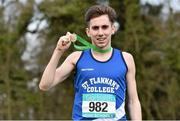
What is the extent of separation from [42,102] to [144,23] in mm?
4876

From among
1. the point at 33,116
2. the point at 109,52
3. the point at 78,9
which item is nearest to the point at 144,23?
the point at 78,9

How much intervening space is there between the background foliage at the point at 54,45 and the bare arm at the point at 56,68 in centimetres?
1466

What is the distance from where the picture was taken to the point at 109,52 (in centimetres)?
352

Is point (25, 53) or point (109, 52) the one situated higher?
point (25, 53)

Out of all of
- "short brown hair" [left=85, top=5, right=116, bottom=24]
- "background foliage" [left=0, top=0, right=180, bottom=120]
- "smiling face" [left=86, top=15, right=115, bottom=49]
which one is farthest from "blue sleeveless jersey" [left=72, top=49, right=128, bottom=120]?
"background foliage" [left=0, top=0, right=180, bottom=120]

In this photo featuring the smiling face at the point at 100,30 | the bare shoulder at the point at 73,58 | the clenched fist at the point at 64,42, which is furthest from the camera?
the bare shoulder at the point at 73,58

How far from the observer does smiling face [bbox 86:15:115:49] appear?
3383 millimetres

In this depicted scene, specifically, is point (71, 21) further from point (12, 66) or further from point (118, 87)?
point (118, 87)

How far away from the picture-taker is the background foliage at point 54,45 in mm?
18484

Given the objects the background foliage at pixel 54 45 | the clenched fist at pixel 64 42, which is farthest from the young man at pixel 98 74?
the background foliage at pixel 54 45

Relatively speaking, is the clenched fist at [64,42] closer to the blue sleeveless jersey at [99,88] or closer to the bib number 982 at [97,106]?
the blue sleeveless jersey at [99,88]

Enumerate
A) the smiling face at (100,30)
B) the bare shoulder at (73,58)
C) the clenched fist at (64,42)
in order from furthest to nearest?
1. the bare shoulder at (73,58)
2. the smiling face at (100,30)
3. the clenched fist at (64,42)

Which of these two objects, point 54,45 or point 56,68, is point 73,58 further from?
point 54,45

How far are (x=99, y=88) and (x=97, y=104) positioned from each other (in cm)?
11
